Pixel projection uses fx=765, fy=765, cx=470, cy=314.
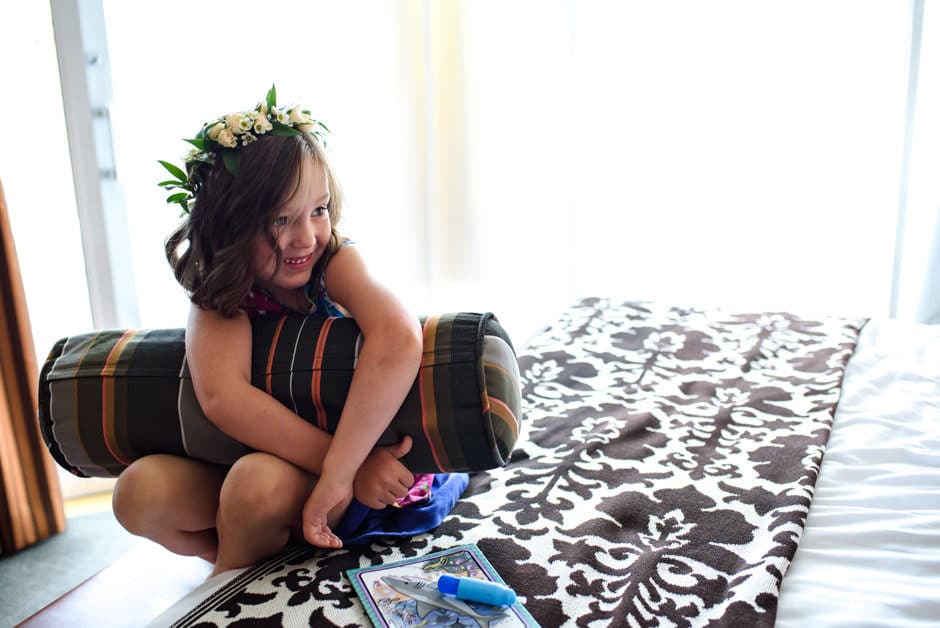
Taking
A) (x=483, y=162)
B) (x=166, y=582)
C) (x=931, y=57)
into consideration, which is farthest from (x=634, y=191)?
(x=166, y=582)

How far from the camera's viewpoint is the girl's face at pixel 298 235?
1.25 meters

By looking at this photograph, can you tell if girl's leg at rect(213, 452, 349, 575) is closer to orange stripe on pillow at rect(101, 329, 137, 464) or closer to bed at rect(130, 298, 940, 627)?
bed at rect(130, 298, 940, 627)

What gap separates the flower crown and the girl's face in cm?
7

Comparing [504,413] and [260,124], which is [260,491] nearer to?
[504,413]

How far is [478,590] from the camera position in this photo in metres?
0.99

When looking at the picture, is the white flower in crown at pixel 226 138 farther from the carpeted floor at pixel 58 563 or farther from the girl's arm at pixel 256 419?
the carpeted floor at pixel 58 563

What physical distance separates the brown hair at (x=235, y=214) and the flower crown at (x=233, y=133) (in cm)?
1

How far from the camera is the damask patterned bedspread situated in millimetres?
1009

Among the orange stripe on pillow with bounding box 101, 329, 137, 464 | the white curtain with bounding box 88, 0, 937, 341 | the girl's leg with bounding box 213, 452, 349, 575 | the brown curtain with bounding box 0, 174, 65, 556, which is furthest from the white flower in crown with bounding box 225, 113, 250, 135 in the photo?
the white curtain with bounding box 88, 0, 937, 341

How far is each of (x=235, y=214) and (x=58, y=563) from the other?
4.53 ft

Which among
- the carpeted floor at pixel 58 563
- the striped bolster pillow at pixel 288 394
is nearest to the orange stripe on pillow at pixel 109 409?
the striped bolster pillow at pixel 288 394

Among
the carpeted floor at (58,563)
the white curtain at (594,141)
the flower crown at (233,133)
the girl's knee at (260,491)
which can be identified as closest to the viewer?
the girl's knee at (260,491)

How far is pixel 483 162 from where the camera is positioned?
3172mm

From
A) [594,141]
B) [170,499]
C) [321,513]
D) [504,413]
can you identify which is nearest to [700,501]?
[504,413]
